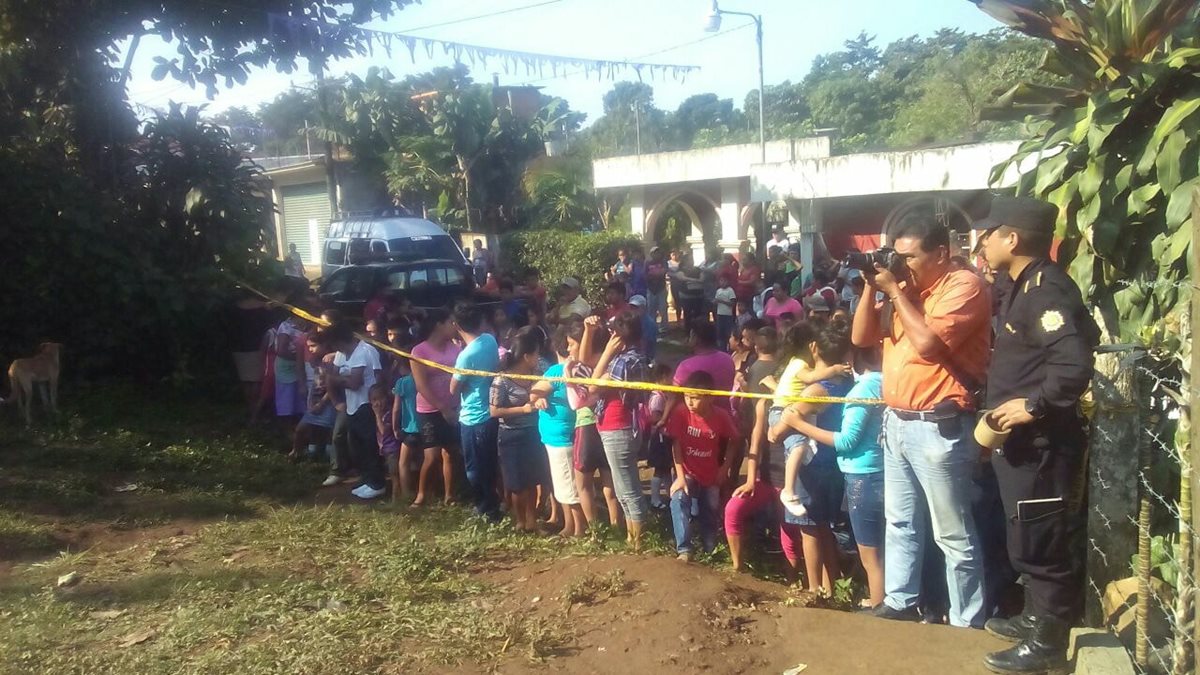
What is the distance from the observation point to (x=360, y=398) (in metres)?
7.79

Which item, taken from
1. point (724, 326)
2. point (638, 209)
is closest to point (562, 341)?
point (724, 326)

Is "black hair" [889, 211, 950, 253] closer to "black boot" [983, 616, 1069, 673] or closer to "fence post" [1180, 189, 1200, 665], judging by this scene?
"black boot" [983, 616, 1069, 673]

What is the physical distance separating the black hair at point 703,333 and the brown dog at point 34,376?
248 inches

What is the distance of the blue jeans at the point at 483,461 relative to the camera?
6.84m

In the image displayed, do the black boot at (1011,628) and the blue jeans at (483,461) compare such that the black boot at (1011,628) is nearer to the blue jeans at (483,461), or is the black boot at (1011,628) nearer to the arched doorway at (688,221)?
the blue jeans at (483,461)

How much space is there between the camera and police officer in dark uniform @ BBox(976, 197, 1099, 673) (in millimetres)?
3607

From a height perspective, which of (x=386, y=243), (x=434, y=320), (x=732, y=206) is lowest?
(x=434, y=320)

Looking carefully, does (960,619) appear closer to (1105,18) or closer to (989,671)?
(989,671)

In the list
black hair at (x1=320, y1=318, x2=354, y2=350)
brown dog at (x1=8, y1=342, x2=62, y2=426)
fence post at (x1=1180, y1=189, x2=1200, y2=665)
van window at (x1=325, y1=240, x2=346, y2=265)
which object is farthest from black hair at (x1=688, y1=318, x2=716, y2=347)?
van window at (x1=325, y1=240, x2=346, y2=265)

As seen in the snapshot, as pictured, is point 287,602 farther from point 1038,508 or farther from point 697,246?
point 697,246

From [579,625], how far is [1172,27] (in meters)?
3.89

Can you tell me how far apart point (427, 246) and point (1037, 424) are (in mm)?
15282

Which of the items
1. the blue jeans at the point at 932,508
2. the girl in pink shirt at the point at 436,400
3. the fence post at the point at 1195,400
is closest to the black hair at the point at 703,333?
the girl in pink shirt at the point at 436,400

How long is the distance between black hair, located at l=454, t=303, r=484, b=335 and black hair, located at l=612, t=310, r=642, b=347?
3.70 ft
